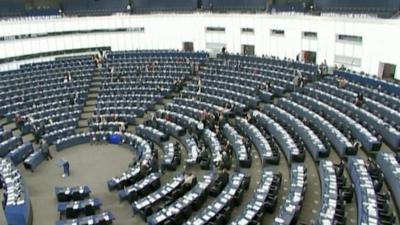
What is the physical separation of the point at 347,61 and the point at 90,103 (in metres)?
22.6

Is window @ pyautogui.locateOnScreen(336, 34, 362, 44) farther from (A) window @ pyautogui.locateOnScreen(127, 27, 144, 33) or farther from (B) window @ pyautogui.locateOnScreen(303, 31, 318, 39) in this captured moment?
(A) window @ pyautogui.locateOnScreen(127, 27, 144, 33)

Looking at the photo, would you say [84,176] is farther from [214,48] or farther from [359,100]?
[214,48]

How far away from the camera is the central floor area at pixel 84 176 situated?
20703 mm

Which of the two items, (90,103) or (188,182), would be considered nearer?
(188,182)

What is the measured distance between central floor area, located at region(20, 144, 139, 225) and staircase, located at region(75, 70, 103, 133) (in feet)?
9.80

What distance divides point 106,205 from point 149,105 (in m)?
14.4

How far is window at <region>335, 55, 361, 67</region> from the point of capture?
36.8 metres

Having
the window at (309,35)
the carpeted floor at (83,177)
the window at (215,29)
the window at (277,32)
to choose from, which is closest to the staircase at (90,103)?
the carpeted floor at (83,177)

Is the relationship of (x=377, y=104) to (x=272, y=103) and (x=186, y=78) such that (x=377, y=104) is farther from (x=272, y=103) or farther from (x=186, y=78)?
(x=186, y=78)

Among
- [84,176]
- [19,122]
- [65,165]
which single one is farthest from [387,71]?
[19,122]

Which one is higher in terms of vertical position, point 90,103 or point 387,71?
point 387,71

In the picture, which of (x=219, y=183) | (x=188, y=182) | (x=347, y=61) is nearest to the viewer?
(x=219, y=183)

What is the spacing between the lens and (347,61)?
37688mm

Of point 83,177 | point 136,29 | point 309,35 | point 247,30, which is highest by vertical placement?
point 136,29
